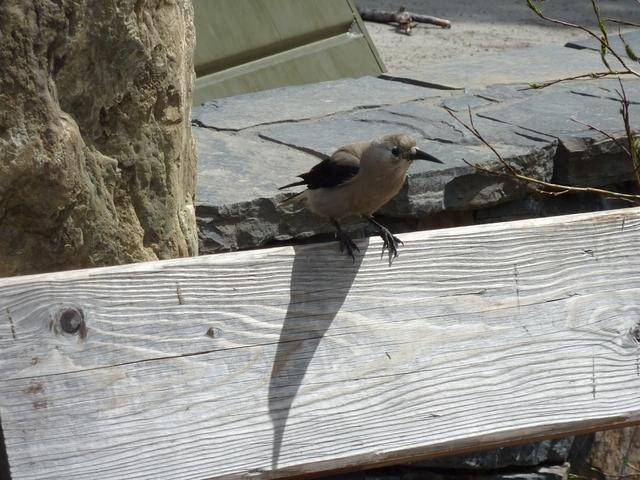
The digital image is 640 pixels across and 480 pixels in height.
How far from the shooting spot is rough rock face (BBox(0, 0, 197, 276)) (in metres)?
2.19

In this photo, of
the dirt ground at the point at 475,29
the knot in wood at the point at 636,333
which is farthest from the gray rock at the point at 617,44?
the knot in wood at the point at 636,333

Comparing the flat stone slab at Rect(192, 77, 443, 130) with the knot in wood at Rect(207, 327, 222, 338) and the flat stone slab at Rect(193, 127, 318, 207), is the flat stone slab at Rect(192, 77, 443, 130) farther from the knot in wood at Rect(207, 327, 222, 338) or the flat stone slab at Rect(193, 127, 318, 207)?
the knot in wood at Rect(207, 327, 222, 338)

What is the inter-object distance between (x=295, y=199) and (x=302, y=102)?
177 cm

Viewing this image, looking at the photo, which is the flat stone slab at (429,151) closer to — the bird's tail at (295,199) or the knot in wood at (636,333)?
the bird's tail at (295,199)

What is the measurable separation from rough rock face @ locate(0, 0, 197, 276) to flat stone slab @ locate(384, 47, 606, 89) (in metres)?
2.76

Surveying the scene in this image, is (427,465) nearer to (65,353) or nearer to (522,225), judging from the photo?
(522,225)

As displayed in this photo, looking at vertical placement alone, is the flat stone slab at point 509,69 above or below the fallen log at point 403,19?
above

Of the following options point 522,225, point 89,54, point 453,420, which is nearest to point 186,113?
point 89,54

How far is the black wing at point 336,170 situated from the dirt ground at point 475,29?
443 centimetres

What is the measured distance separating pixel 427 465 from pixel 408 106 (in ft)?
6.32

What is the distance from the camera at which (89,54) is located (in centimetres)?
241

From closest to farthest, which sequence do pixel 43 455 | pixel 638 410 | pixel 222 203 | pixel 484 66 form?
pixel 43 455 < pixel 638 410 < pixel 222 203 < pixel 484 66

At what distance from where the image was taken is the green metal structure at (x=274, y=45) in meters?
5.62

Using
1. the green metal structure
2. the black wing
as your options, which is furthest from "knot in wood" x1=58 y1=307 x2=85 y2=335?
the green metal structure
